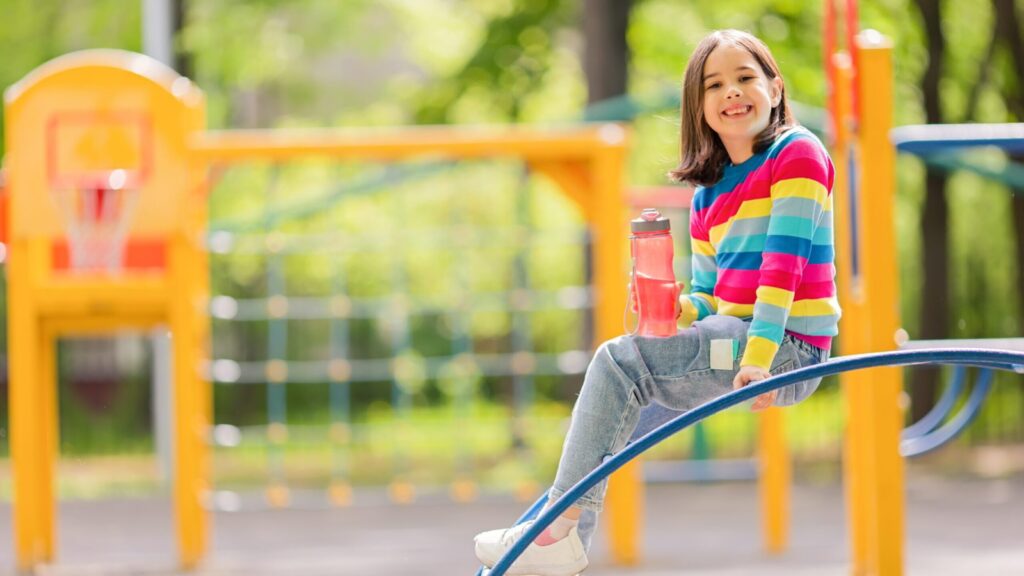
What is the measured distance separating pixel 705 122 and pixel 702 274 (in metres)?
0.29

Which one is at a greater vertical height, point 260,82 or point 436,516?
point 260,82

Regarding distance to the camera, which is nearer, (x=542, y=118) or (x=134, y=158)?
(x=134, y=158)

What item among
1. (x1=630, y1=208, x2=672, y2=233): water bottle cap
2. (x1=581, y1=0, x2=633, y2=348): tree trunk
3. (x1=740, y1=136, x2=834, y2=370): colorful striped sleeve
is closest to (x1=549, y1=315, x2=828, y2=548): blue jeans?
(x1=740, y1=136, x2=834, y2=370): colorful striped sleeve

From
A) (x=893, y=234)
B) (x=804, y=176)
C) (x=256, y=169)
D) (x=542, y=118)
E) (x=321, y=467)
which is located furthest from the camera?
(x=542, y=118)

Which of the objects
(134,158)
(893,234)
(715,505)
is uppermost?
(134,158)

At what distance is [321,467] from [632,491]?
16.5 ft

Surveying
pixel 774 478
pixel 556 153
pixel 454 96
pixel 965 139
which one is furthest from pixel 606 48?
pixel 965 139

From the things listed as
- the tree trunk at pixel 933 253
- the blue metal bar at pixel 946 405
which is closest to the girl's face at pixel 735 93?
the blue metal bar at pixel 946 405

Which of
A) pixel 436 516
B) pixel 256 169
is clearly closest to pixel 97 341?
pixel 256 169

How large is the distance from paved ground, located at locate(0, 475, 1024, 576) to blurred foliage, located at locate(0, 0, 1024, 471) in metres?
1.92

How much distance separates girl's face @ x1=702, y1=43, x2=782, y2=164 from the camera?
2.79 metres

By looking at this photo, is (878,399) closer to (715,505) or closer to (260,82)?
(715,505)

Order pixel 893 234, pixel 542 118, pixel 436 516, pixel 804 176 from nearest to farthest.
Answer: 1. pixel 804 176
2. pixel 893 234
3. pixel 436 516
4. pixel 542 118

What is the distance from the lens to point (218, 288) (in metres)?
14.9
